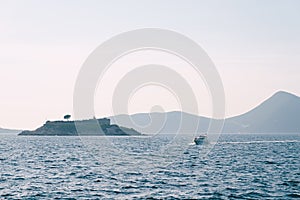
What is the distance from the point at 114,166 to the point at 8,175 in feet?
81.2

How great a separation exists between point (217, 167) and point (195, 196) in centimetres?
3990

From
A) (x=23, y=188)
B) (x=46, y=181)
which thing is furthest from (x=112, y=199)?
(x=46, y=181)

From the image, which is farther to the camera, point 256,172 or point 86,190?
point 256,172

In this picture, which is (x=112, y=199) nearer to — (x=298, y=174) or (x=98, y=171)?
(x=98, y=171)

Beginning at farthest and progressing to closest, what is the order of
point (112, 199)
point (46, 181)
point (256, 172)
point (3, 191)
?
point (256, 172) → point (46, 181) → point (3, 191) → point (112, 199)

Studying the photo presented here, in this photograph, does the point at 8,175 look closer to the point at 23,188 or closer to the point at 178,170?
the point at 23,188

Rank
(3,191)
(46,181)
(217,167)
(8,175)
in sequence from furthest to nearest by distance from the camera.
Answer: (217,167), (8,175), (46,181), (3,191)

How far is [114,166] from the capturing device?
100 metres

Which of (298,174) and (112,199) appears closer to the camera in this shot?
(112,199)

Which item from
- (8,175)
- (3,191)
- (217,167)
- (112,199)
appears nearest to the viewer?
(112,199)

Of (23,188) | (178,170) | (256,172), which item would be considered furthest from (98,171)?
(256,172)

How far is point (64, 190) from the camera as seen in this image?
64500 mm

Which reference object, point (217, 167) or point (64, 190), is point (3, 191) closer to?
point (64, 190)

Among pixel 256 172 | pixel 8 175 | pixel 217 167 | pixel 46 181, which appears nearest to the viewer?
pixel 46 181
